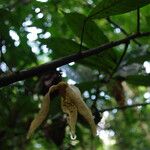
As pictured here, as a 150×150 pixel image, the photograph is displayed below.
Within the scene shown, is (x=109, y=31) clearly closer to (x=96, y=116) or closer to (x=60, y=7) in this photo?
(x=60, y=7)

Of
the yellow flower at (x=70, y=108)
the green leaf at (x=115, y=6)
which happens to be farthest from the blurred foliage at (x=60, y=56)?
the yellow flower at (x=70, y=108)

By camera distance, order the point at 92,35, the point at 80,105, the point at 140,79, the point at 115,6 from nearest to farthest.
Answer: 1. the point at 80,105
2. the point at 115,6
3. the point at 92,35
4. the point at 140,79

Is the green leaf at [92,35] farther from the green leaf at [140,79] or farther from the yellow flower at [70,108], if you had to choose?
the yellow flower at [70,108]

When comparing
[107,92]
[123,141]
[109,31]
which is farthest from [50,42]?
[123,141]

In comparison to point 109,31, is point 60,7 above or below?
above

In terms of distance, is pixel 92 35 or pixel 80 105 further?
pixel 92 35

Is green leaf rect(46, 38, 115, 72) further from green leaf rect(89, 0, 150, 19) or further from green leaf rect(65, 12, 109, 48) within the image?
green leaf rect(89, 0, 150, 19)

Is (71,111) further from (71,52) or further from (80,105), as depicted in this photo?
(71,52)

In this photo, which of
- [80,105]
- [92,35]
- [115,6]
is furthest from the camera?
[92,35]

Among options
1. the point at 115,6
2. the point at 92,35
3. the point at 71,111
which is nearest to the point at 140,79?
the point at 92,35
